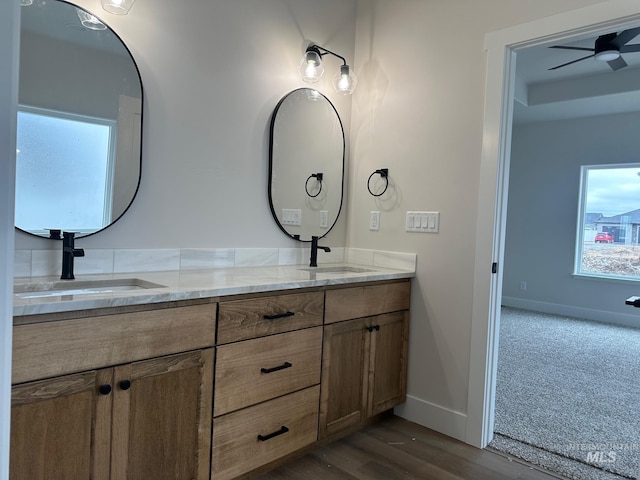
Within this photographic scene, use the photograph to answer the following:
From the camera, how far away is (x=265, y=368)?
5.78ft

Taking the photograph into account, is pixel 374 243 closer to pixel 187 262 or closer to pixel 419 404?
pixel 419 404

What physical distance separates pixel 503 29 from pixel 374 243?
133cm

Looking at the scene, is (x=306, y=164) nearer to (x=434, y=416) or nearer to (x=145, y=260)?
(x=145, y=260)

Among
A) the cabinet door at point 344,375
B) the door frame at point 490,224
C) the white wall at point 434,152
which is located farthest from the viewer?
the white wall at point 434,152

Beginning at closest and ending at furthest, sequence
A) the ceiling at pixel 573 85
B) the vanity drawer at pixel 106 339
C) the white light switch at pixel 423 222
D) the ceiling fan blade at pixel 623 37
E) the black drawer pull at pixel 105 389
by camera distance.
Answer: the vanity drawer at pixel 106 339 → the black drawer pull at pixel 105 389 → the white light switch at pixel 423 222 → the ceiling fan blade at pixel 623 37 → the ceiling at pixel 573 85

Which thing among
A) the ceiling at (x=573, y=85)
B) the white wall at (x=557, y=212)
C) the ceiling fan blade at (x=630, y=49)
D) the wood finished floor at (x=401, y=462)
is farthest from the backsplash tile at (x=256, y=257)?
the white wall at (x=557, y=212)

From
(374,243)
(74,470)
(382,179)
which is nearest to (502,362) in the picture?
(374,243)

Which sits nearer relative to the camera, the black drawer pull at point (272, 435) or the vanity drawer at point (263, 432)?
the vanity drawer at point (263, 432)

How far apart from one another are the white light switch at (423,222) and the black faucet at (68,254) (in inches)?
66.1

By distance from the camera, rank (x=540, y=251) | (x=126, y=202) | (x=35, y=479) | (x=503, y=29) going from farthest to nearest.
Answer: (x=540, y=251), (x=503, y=29), (x=126, y=202), (x=35, y=479)

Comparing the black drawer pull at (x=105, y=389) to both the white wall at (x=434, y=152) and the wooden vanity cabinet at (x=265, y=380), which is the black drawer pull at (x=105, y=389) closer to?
the wooden vanity cabinet at (x=265, y=380)

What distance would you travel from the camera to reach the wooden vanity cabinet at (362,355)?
205 cm

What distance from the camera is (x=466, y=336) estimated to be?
7.49ft

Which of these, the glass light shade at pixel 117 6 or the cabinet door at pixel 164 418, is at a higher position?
the glass light shade at pixel 117 6
